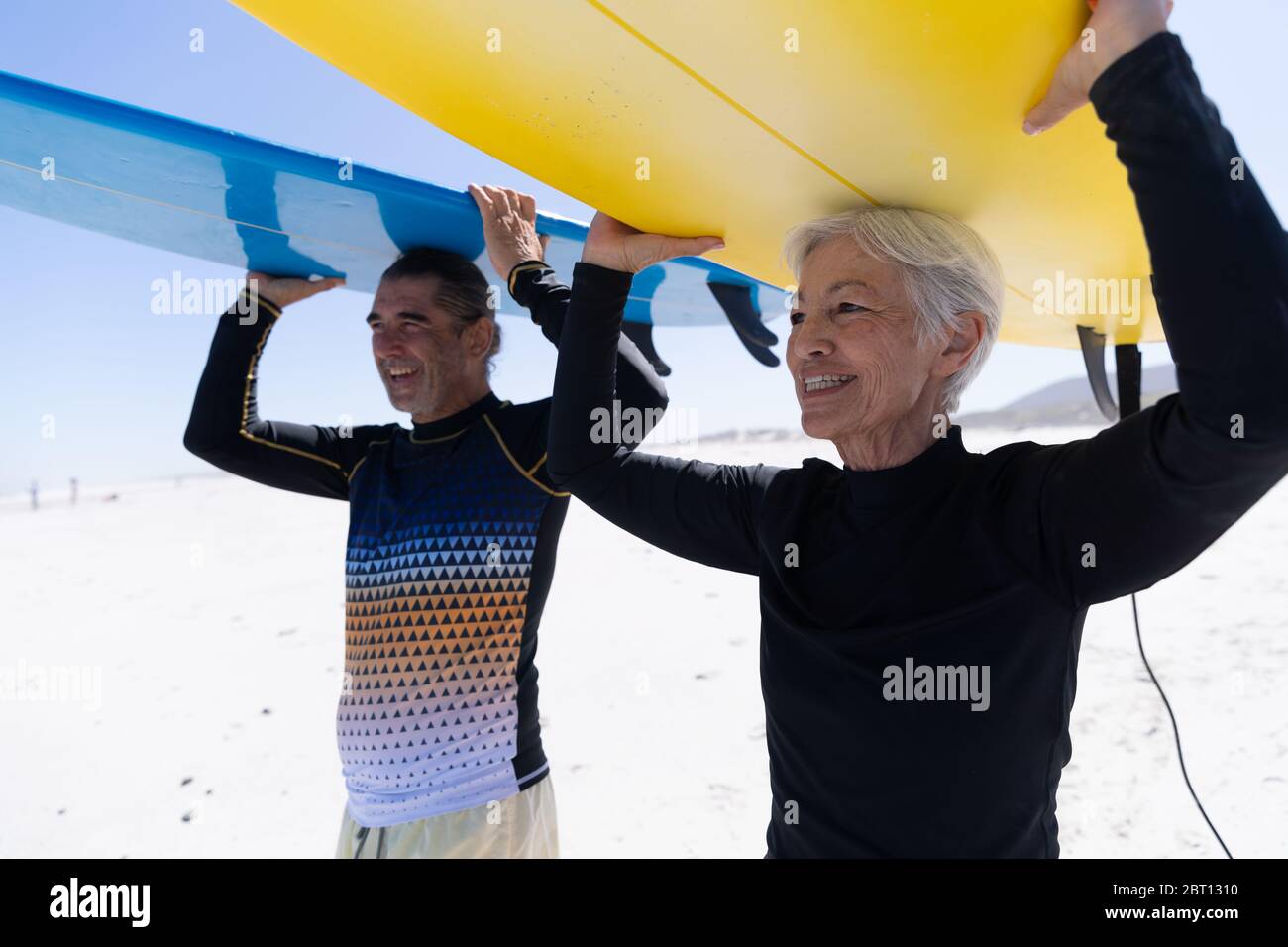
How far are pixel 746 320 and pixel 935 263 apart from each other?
4.32 feet

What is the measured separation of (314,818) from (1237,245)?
13.5 ft

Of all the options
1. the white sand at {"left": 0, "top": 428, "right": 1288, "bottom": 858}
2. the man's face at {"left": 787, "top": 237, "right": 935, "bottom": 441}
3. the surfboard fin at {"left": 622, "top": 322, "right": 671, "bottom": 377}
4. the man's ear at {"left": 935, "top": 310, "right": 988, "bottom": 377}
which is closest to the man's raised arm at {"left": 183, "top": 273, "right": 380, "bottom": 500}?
the surfboard fin at {"left": 622, "top": 322, "right": 671, "bottom": 377}

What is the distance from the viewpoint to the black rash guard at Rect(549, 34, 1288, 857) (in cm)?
82

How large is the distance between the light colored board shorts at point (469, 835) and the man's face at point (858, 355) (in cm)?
125

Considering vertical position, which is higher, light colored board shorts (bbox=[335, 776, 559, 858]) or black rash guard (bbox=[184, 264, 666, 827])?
black rash guard (bbox=[184, 264, 666, 827])

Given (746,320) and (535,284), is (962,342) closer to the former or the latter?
→ (535,284)

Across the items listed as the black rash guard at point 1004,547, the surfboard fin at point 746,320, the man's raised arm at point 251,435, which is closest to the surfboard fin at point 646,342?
the surfboard fin at point 746,320

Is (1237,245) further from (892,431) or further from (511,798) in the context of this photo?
(511,798)

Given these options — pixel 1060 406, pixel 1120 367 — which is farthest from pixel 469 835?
pixel 1060 406

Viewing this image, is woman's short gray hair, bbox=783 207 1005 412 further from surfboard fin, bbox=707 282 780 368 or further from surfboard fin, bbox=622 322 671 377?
surfboard fin, bbox=622 322 671 377

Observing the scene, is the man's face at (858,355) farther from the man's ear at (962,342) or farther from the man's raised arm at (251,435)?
the man's raised arm at (251,435)

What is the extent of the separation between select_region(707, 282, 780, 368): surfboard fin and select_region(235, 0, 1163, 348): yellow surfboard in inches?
33.7

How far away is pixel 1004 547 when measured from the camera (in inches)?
45.9

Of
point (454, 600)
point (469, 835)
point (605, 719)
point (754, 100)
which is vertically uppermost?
point (754, 100)
